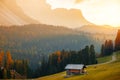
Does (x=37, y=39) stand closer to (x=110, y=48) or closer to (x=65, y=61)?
(x=110, y=48)

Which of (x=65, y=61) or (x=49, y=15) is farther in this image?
(x=49, y=15)

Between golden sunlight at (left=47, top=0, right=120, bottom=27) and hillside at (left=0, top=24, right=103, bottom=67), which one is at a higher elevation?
golden sunlight at (left=47, top=0, right=120, bottom=27)

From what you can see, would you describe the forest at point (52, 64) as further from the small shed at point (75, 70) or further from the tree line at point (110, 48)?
the small shed at point (75, 70)

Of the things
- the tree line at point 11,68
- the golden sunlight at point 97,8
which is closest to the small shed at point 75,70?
the tree line at point 11,68

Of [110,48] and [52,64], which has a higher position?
[110,48]

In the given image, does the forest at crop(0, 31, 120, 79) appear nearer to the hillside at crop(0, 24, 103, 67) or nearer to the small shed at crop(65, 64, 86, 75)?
the small shed at crop(65, 64, 86, 75)

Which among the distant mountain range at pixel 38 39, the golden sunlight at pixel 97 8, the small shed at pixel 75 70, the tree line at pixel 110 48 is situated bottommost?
the small shed at pixel 75 70

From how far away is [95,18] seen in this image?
72.8 m

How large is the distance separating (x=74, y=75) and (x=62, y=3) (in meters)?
22.2

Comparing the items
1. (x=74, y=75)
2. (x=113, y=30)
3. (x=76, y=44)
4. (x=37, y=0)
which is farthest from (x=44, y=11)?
(x=74, y=75)

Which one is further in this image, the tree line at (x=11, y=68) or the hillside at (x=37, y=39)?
the hillside at (x=37, y=39)

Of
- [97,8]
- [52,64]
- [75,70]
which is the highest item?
[97,8]

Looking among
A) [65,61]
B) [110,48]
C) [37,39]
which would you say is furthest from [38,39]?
[65,61]

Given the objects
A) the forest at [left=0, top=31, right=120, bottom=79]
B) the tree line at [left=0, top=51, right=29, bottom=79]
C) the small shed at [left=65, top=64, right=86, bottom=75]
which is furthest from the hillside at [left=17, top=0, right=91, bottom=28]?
the small shed at [left=65, top=64, right=86, bottom=75]
